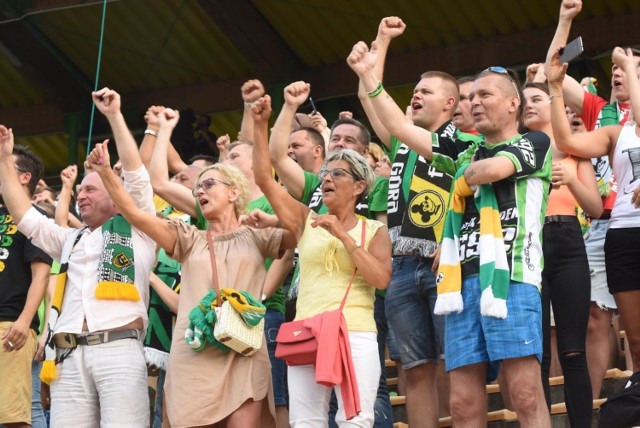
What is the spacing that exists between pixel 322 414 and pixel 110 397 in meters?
0.95

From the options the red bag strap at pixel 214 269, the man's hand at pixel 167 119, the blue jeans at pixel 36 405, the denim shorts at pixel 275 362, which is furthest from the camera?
the blue jeans at pixel 36 405

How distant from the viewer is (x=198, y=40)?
12914mm

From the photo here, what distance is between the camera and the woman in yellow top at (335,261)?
15.5ft

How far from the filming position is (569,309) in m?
4.93

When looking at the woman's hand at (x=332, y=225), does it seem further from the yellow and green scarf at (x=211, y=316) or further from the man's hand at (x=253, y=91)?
the man's hand at (x=253, y=91)

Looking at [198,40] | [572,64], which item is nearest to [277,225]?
[572,64]

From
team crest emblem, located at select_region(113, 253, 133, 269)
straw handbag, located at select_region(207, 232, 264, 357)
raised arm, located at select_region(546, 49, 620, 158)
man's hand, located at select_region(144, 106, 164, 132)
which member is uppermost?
man's hand, located at select_region(144, 106, 164, 132)

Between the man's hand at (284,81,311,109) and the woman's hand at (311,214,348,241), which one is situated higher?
the man's hand at (284,81,311,109)

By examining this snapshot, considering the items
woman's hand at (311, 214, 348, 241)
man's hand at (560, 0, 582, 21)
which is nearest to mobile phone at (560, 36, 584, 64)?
man's hand at (560, 0, 582, 21)

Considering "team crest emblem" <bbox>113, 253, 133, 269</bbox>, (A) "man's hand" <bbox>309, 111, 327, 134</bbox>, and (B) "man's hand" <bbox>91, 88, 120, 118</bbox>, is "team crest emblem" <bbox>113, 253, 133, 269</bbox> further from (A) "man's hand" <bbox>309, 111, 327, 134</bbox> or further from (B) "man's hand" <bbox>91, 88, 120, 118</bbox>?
(A) "man's hand" <bbox>309, 111, 327, 134</bbox>

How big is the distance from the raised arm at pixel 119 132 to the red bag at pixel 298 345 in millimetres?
1061

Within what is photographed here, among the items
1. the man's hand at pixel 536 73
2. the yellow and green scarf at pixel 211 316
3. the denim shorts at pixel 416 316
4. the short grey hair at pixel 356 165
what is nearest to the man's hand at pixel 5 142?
the yellow and green scarf at pixel 211 316

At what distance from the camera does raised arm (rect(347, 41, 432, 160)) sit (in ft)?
15.7

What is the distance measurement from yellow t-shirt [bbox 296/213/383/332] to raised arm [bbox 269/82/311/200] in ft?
1.60
